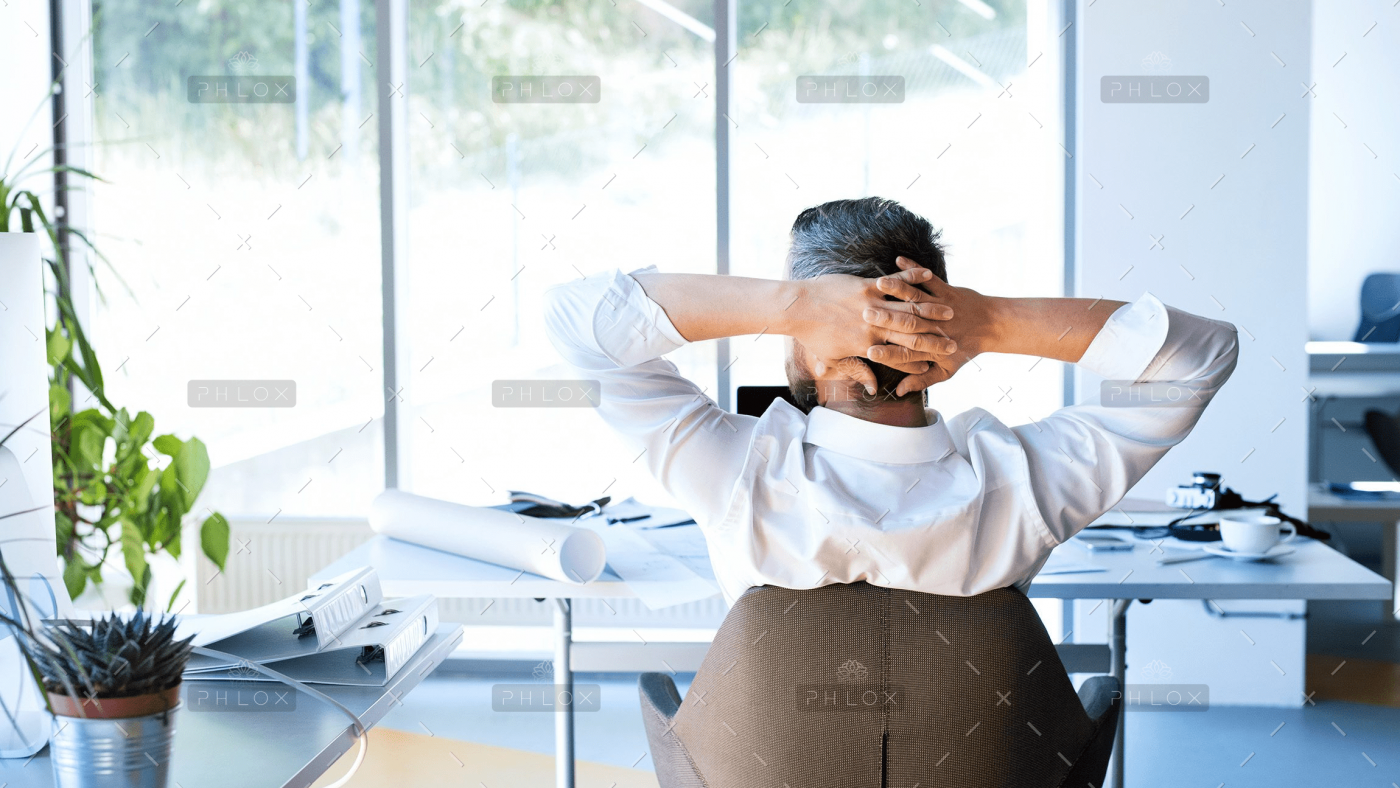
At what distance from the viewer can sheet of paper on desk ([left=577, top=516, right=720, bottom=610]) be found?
1704 mm

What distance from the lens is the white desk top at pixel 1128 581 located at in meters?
1.73

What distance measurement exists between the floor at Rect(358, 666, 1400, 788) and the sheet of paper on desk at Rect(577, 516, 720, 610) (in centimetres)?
112

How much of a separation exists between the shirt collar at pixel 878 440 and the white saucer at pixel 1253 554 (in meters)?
0.99

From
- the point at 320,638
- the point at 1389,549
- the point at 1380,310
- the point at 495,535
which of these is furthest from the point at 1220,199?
the point at 320,638

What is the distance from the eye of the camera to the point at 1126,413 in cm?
123

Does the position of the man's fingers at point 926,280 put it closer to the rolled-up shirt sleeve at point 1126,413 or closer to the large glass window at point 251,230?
the rolled-up shirt sleeve at point 1126,413

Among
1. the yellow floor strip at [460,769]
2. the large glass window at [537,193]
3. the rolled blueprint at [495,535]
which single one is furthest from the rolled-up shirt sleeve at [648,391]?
the large glass window at [537,193]

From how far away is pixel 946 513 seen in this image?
43.2 inches

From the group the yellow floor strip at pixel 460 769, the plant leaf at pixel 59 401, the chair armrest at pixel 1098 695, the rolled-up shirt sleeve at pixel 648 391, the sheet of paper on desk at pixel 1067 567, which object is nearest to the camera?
the rolled-up shirt sleeve at pixel 648 391

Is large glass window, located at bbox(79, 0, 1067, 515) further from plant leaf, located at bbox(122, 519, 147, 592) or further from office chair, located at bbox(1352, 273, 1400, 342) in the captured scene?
office chair, located at bbox(1352, 273, 1400, 342)

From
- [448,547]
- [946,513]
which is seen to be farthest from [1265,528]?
[448,547]

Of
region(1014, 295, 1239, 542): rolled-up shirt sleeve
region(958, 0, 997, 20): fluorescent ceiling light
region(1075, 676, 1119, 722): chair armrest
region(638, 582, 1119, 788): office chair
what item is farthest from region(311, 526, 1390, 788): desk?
region(958, 0, 997, 20): fluorescent ceiling light

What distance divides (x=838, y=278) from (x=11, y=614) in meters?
0.89

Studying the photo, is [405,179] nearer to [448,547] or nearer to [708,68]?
[708,68]
